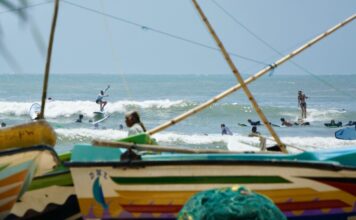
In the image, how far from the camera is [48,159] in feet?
22.0

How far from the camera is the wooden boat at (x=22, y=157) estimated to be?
6598mm

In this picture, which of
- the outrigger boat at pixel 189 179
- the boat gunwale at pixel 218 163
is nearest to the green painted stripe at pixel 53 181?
the outrigger boat at pixel 189 179

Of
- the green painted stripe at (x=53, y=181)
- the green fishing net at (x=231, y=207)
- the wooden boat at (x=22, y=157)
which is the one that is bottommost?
the green fishing net at (x=231, y=207)

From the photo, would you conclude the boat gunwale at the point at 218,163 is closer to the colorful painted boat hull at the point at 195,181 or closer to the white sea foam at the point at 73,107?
the colorful painted boat hull at the point at 195,181

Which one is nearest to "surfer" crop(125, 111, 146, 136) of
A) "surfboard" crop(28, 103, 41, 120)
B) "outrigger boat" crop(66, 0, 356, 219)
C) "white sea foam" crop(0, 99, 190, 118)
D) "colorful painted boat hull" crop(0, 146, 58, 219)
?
"colorful painted boat hull" crop(0, 146, 58, 219)

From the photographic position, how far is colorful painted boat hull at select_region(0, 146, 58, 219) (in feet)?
21.6

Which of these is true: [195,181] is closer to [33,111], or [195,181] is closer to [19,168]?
[19,168]

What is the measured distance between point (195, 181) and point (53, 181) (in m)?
1.51

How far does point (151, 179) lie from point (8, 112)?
3433 cm

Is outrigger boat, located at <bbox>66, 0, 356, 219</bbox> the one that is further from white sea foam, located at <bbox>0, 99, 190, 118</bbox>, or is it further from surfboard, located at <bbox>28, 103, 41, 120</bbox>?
white sea foam, located at <bbox>0, 99, 190, 118</bbox>

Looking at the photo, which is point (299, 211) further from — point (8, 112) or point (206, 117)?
point (8, 112)

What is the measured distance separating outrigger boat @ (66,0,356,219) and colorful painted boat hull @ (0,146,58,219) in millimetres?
479

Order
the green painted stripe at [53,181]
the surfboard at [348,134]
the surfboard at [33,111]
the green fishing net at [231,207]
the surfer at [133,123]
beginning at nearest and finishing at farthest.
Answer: the green fishing net at [231,207], the green painted stripe at [53,181], the surfer at [133,123], the surfboard at [33,111], the surfboard at [348,134]

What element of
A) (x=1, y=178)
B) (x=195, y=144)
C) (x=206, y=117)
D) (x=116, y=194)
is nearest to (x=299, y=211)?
(x=116, y=194)
